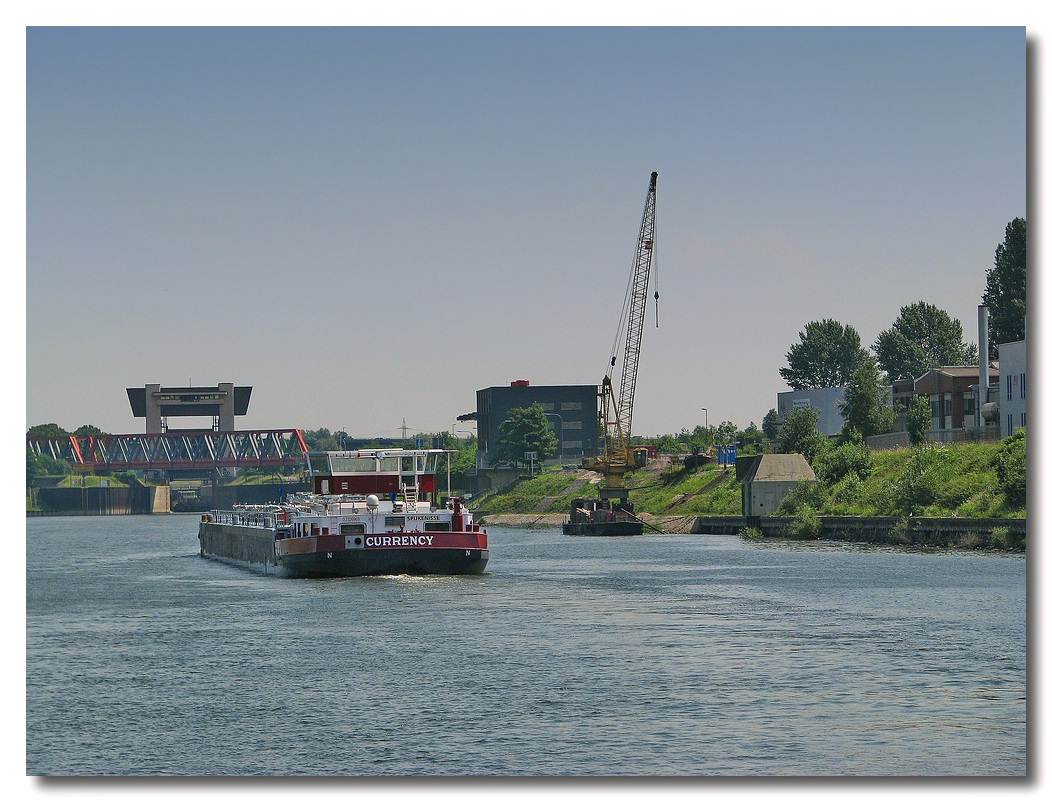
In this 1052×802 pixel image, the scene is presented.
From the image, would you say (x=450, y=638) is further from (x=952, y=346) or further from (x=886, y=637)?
(x=952, y=346)

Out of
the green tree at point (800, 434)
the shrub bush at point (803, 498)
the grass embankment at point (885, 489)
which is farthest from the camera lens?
the green tree at point (800, 434)

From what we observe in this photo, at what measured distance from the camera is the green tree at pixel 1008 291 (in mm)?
133125

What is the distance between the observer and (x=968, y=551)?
76.9 m

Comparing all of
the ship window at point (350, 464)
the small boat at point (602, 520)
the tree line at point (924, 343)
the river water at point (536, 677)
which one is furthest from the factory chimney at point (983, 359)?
the ship window at point (350, 464)

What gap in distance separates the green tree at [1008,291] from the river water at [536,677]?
76.3m

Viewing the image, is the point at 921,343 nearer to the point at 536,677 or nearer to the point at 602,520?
the point at 602,520

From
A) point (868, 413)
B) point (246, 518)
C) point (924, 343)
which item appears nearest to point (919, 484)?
point (246, 518)

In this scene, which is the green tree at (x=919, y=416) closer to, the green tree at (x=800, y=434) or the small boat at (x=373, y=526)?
the green tree at (x=800, y=434)

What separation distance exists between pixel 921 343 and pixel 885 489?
106 meters

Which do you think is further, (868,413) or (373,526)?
(868,413)

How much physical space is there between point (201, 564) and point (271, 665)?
185 ft

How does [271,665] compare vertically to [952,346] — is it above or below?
below

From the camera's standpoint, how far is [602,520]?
136m

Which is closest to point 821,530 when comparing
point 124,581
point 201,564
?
point 201,564
